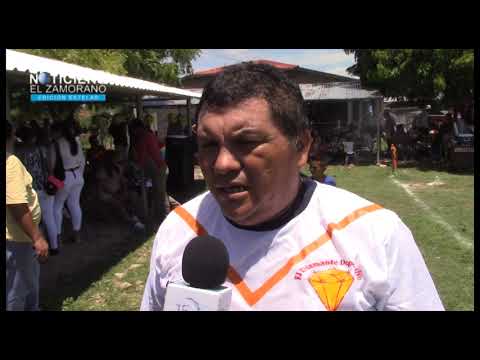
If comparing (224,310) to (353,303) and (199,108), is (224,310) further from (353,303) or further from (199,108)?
(199,108)

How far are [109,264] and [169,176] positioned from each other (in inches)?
188

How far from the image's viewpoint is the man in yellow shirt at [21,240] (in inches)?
145

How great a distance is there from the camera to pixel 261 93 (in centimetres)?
139

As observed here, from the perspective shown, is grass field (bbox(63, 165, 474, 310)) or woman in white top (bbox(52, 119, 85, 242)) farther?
woman in white top (bbox(52, 119, 85, 242))

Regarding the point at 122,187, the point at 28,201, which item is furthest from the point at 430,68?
the point at 28,201

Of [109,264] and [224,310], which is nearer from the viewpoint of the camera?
[224,310]

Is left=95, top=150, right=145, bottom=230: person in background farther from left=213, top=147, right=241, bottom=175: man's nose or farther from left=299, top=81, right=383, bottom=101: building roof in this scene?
left=299, top=81, right=383, bottom=101: building roof

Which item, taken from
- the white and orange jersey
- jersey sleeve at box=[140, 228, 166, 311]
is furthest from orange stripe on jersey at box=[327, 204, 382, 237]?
jersey sleeve at box=[140, 228, 166, 311]

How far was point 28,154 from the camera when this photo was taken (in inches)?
222

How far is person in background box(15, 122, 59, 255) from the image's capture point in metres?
5.64

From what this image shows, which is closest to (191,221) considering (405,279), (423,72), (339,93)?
(405,279)

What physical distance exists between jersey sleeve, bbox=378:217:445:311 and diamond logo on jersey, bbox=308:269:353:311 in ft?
0.37

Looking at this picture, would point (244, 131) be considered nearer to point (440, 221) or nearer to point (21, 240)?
point (21, 240)

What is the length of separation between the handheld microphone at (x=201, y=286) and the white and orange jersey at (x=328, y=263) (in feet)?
0.73
